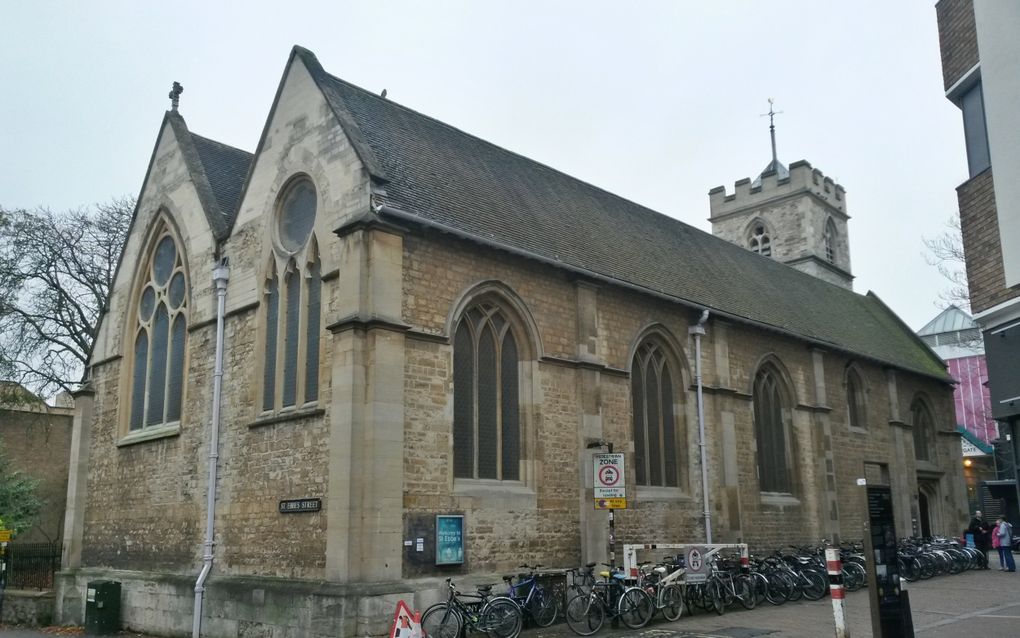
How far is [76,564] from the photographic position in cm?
2081

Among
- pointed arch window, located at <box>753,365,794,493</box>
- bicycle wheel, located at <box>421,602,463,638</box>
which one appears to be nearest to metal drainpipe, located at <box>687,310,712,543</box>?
pointed arch window, located at <box>753,365,794,493</box>

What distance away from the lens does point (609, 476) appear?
15.7 meters

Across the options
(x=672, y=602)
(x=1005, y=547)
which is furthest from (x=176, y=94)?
(x=1005, y=547)

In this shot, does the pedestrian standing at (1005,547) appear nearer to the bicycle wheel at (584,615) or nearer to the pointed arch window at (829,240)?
the bicycle wheel at (584,615)

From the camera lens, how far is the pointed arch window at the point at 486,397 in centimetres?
1611

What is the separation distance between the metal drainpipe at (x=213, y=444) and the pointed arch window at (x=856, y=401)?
1862cm

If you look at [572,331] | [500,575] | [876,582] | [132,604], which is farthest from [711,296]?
[132,604]

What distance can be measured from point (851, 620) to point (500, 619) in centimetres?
589

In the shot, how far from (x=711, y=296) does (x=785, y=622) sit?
9.96 m

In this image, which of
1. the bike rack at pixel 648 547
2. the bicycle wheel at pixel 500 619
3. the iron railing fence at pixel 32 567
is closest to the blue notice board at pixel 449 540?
the bicycle wheel at pixel 500 619

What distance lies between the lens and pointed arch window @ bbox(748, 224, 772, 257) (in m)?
40.4

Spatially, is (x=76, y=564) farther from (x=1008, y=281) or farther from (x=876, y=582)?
(x=1008, y=281)

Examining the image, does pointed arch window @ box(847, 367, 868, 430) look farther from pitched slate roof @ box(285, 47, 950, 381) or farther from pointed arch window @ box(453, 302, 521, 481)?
pointed arch window @ box(453, 302, 521, 481)

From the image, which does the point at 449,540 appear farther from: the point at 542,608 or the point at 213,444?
the point at 213,444
